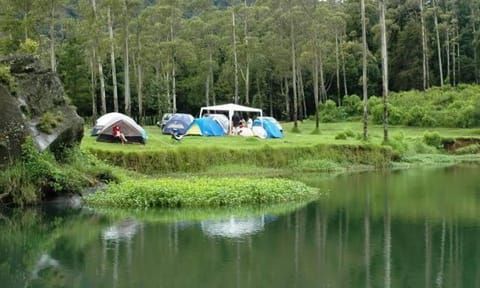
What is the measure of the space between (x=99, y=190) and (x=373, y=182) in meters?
11.1

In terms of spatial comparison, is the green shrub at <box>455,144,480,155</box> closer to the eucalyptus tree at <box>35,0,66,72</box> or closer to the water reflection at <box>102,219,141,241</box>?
the eucalyptus tree at <box>35,0,66,72</box>

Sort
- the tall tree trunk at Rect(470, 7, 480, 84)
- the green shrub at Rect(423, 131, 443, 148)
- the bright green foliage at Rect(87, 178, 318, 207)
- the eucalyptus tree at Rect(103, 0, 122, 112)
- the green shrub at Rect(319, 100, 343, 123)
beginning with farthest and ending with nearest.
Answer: the tall tree trunk at Rect(470, 7, 480, 84), the green shrub at Rect(319, 100, 343, 123), the eucalyptus tree at Rect(103, 0, 122, 112), the green shrub at Rect(423, 131, 443, 148), the bright green foliage at Rect(87, 178, 318, 207)

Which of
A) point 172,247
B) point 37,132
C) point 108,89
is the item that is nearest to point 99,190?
point 37,132

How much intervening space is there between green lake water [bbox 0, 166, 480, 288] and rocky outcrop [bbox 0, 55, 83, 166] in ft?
8.21

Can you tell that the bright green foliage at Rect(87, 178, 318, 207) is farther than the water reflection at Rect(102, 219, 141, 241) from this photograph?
Yes

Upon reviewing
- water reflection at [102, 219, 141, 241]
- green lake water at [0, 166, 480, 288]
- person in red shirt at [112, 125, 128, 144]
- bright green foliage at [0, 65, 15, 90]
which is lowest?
green lake water at [0, 166, 480, 288]

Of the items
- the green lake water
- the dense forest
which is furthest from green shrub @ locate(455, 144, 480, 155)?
the green lake water

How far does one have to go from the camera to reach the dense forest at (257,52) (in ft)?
183

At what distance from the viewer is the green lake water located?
41.1 feet

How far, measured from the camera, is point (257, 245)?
1530 centimetres

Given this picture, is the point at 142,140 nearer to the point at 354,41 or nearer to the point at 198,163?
the point at 198,163

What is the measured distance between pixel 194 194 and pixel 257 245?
6.28m

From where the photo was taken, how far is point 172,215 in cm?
1966

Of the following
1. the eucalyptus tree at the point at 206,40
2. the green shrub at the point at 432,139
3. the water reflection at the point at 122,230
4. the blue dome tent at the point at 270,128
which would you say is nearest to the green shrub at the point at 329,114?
the eucalyptus tree at the point at 206,40
